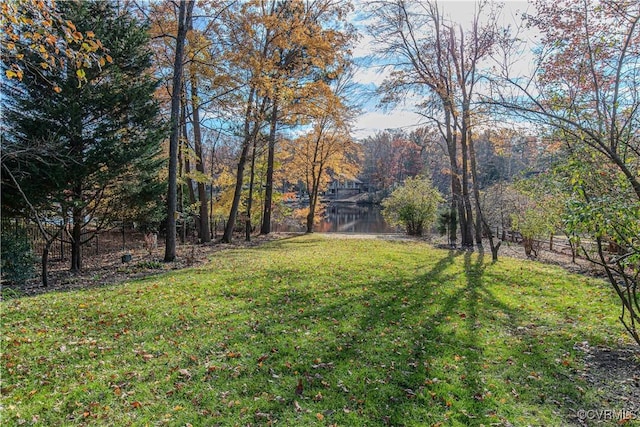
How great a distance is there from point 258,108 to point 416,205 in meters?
10.3

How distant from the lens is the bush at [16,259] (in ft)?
23.1

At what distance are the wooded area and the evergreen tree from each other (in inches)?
1.5

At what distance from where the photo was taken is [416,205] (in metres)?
19.4

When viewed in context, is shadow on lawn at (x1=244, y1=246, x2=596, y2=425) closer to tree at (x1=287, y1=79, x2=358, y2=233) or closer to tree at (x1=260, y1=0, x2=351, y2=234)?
tree at (x1=260, y1=0, x2=351, y2=234)

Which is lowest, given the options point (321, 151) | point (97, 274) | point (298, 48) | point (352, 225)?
point (97, 274)

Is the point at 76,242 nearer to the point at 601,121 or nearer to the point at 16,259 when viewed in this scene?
the point at 16,259

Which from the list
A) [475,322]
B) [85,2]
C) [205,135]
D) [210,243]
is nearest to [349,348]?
[475,322]

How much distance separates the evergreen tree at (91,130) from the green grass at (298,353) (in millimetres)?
3093

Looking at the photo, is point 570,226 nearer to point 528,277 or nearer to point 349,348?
point 349,348

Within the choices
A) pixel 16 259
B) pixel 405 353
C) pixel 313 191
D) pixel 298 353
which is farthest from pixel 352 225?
pixel 298 353

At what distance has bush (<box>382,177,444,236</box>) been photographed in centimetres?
1925

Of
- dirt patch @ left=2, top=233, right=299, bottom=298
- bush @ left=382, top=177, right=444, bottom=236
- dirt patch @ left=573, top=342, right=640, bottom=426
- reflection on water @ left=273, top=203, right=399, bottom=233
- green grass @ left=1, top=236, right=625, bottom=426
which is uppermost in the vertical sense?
bush @ left=382, top=177, right=444, bottom=236

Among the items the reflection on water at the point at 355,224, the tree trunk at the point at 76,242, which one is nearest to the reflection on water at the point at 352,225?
the reflection on water at the point at 355,224

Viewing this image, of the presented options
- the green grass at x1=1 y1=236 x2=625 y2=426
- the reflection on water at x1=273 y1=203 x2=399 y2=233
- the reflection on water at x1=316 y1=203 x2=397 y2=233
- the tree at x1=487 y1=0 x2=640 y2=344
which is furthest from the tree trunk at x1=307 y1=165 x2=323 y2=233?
the tree at x1=487 y1=0 x2=640 y2=344
